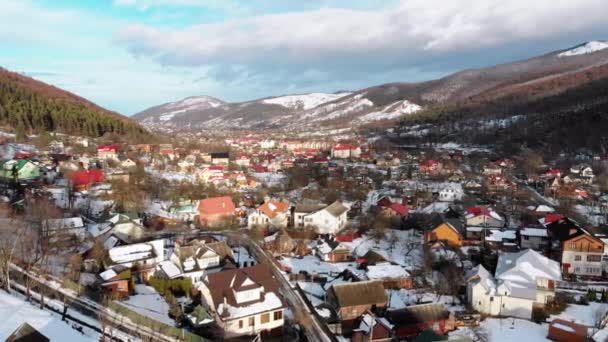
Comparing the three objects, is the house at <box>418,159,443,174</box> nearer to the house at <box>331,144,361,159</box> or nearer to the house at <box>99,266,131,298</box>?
the house at <box>331,144,361,159</box>

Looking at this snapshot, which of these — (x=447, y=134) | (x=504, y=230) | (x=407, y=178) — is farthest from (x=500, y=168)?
(x=447, y=134)

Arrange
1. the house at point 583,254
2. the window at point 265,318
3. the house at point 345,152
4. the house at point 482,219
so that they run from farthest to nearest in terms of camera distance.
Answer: the house at point 345,152
the house at point 482,219
the house at point 583,254
the window at point 265,318

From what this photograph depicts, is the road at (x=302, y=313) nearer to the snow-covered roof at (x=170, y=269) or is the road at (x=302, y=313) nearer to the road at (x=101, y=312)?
the snow-covered roof at (x=170, y=269)

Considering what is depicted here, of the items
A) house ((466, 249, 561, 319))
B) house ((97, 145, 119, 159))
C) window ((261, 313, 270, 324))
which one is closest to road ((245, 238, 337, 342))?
window ((261, 313, 270, 324))

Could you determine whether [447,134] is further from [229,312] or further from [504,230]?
[229,312]

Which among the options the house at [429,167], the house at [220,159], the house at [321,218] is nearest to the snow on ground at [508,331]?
the house at [321,218]
